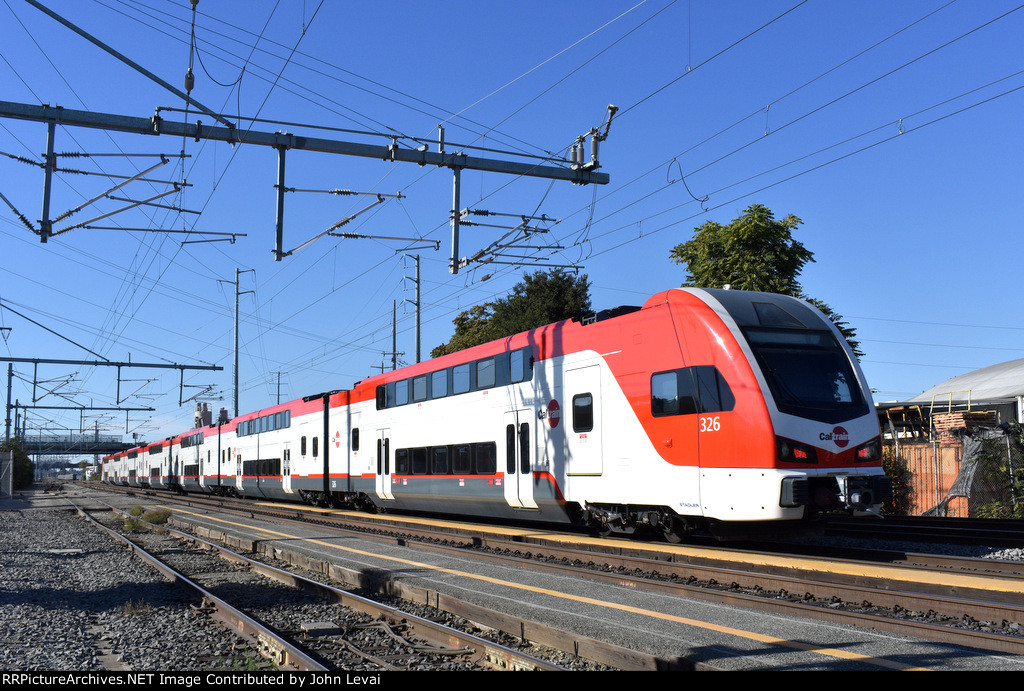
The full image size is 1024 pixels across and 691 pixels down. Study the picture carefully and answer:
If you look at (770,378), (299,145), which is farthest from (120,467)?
(770,378)

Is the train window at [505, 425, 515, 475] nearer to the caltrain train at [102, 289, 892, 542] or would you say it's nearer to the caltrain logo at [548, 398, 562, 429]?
the caltrain train at [102, 289, 892, 542]

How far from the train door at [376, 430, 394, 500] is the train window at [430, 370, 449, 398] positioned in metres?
3.00

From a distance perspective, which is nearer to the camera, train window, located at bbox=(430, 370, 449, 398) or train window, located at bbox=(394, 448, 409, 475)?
train window, located at bbox=(430, 370, 449, 398)

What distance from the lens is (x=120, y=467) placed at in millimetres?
83250

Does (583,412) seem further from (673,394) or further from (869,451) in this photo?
(869,451)

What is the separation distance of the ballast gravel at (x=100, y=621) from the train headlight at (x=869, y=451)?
8231 millimetres

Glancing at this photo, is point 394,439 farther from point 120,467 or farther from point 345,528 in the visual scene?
point 120,467

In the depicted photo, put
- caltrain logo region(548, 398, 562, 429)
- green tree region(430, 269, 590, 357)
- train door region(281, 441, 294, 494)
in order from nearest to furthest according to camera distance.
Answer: caltrain logo region(548, 398, 562, 429) < train door region(281, 441, 294, 494) < green tree region(430, 269, 590, 357)

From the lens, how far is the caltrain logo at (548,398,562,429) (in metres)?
15.5

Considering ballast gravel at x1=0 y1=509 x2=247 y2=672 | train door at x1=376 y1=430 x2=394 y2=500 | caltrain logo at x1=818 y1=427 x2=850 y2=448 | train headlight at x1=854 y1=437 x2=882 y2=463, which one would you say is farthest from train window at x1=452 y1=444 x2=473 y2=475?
train headlight at x1=854 y1=437 x2=882 y2=463

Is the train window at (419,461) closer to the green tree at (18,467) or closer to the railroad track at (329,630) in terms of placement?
the railroad track at (329,630)

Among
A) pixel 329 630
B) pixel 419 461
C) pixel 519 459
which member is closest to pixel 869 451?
pixel 519 459

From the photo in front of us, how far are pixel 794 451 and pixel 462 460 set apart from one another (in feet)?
29.9

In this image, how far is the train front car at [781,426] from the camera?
1118cm
